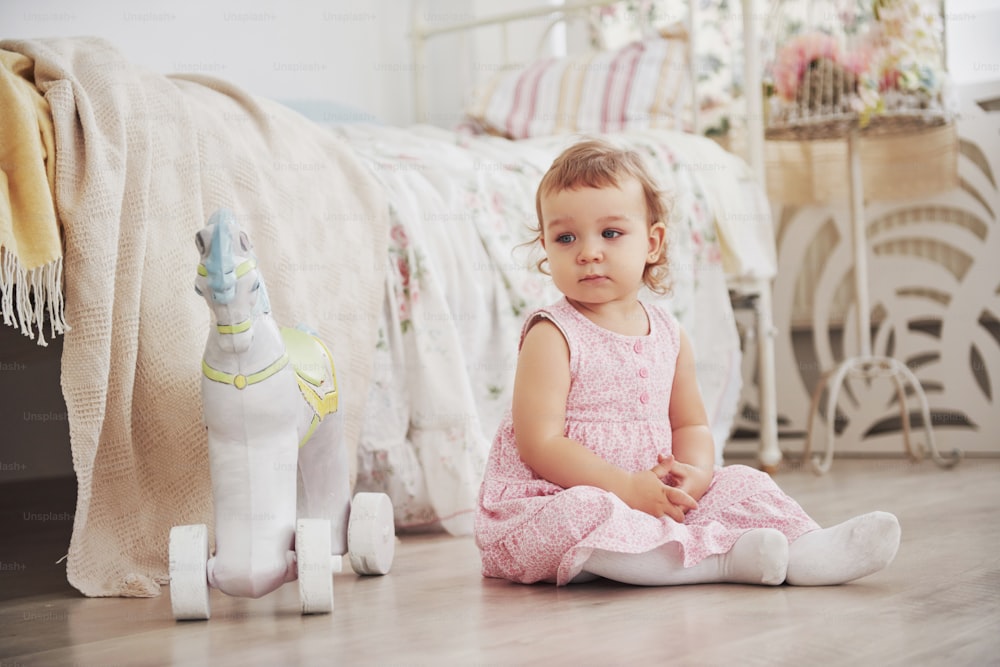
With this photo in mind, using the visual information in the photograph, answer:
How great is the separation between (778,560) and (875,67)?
59.5 inches

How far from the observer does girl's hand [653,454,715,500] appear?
1.22 m

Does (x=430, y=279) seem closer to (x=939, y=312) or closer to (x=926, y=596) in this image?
(x=926, y=596)

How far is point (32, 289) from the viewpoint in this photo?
1258 millimetres

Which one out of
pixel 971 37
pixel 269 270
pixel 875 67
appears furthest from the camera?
pixel 971 37

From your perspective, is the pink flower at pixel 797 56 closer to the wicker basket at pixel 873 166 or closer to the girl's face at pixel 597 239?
the wicker basket at pixel 873 166

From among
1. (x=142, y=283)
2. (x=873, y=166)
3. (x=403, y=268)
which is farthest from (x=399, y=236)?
(x=873, y=166)

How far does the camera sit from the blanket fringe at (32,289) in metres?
1.21

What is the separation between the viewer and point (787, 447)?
2773 mm

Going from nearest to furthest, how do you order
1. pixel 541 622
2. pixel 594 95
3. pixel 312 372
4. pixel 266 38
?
pixel 541 622
pixel 312 372
pixel 594 95
pixel 266 38

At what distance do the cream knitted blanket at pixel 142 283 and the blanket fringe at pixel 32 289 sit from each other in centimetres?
2

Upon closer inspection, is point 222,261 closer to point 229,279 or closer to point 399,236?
point 229,279

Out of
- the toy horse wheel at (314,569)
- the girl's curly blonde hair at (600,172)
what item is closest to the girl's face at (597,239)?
the girl's curly blonde hair at (600,172)

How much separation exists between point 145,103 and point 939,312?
6.12 feet

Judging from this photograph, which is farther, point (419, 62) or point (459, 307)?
point (419, 62)
